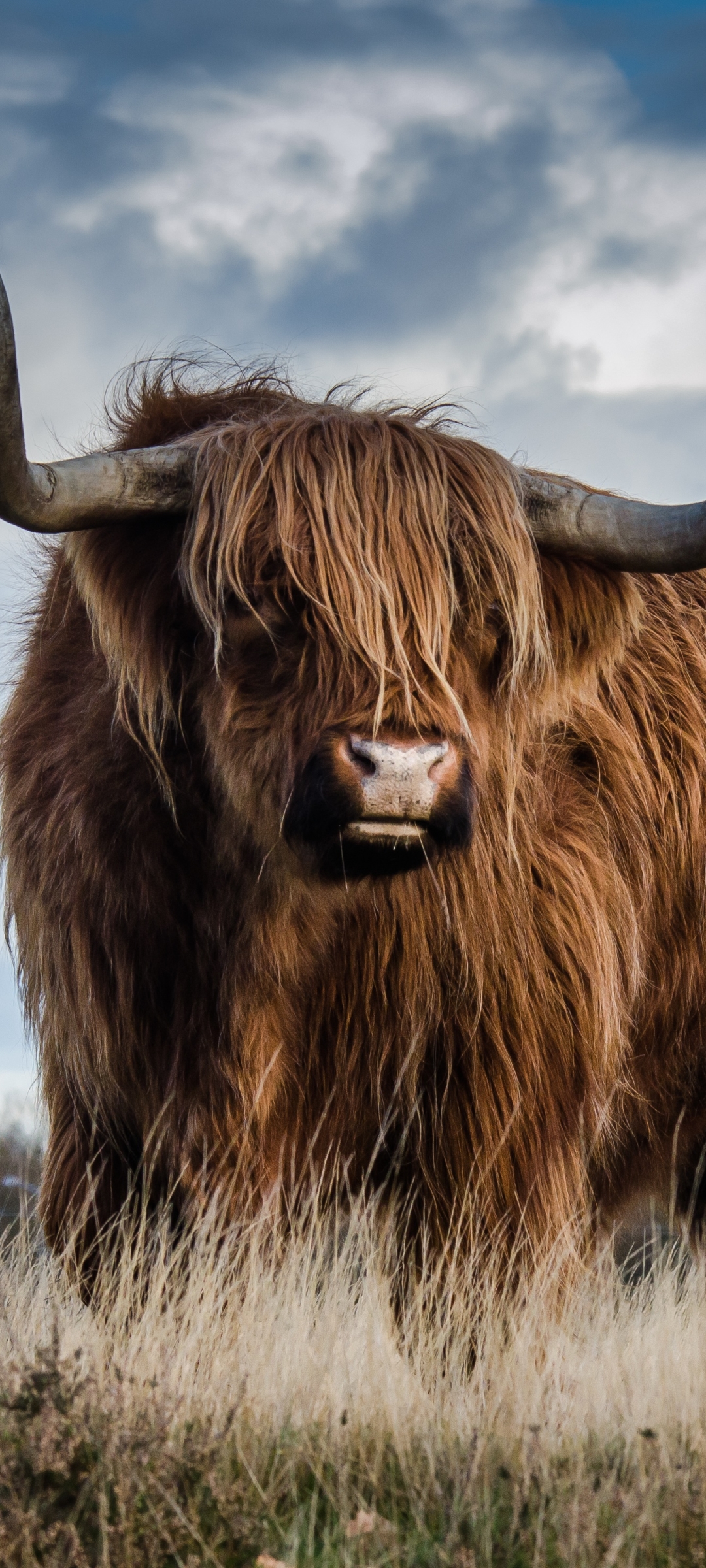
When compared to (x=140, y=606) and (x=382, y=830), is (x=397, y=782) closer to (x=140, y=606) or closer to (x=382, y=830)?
(x=382, y=830)

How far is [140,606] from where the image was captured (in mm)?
3473

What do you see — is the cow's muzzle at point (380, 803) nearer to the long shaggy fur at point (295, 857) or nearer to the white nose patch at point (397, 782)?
the white nose patch at point (397, 782)

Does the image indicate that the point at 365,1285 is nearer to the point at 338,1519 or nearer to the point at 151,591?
the point at 338,1519

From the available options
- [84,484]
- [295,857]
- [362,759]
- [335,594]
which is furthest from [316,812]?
[84,484]

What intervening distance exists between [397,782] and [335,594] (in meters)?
0.53

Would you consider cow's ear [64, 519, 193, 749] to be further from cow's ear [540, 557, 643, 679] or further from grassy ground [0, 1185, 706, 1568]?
grassy ground [0, 1185, 706, 1568]

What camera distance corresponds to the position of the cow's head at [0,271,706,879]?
3020 mm

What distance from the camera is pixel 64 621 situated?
4023mm

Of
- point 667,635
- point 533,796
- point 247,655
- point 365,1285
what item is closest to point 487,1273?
point 365,1285

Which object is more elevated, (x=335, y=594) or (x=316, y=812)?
(x=335, y=594)

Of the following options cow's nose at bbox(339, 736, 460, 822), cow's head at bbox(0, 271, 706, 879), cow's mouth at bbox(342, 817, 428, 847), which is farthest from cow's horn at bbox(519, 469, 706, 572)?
cow's mouth at bbox(342, 817, 428, 847)

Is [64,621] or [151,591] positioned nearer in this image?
[151,591]

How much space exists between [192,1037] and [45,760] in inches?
30.6

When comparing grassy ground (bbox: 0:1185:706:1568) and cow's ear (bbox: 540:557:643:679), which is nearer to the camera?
grassy ground (bbox: 0:1185:706:1568)
